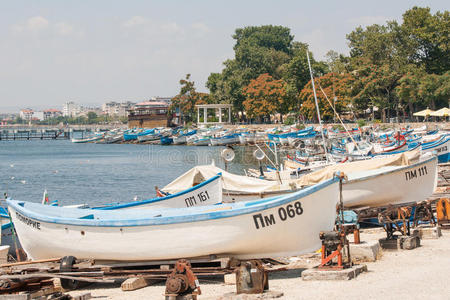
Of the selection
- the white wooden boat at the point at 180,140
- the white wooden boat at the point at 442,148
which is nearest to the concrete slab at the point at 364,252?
the white wooden boat at the point at 442,148

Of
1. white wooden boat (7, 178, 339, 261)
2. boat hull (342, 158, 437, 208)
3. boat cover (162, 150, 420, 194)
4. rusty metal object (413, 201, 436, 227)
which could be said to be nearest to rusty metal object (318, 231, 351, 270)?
white wooden boat (7, 178, 339, 261)

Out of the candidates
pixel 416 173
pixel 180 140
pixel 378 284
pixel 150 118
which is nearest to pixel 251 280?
pixel 378 284

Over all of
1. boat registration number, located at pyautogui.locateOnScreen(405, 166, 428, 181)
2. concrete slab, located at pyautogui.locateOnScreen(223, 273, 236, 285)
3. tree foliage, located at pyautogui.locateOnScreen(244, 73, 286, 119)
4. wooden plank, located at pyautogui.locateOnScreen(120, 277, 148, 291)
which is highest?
tree foliage, located at pyautogui.locateOnScreen(244, 73, 286, 119)

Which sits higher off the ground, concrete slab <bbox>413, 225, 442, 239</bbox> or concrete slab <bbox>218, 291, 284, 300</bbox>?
concrete slab <bbox>413, 225, 442, 239</bbox>

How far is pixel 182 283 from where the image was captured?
11.7 m

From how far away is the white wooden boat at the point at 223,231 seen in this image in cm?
1357

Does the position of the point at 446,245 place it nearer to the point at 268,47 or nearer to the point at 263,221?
the point at 263,221

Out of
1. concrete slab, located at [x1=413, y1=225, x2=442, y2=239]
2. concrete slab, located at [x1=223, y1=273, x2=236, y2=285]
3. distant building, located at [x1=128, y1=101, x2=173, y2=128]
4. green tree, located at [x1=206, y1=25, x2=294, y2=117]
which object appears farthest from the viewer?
distant building, located at [x1=128, y1=101, x2=173, y2=128]

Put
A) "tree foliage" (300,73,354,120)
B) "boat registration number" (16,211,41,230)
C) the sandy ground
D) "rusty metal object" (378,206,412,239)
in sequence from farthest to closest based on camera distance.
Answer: "tree foliage" (300,73,354,120), "rusty metal object" (378,206,412,239), "boat registration number" (16,211,41,230), the sandy ground

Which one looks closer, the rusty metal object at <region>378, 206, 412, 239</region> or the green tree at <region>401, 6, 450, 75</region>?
the rusty metal object at <region>378, 206, 412, 239</region>

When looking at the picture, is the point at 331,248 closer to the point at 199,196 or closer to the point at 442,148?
the point at 199,196

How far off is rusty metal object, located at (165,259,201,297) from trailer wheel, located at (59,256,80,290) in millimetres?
3174

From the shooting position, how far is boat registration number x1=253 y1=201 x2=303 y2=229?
1352cm

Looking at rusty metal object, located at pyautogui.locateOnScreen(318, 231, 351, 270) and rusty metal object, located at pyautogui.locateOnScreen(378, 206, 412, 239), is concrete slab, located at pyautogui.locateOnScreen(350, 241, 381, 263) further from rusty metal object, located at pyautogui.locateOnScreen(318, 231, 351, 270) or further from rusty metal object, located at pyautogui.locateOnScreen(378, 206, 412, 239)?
rusty metal object, located at pyautogui.locateOnScreen(378, 206, 412, 239)
